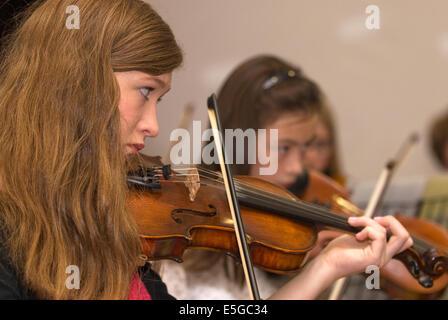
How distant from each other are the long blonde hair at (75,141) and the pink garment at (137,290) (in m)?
0.05

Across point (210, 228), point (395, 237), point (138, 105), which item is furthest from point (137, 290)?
point (395, 237)

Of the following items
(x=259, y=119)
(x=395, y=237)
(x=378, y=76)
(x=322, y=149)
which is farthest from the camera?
(x=378, y=76)

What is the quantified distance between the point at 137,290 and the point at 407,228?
1.96ft

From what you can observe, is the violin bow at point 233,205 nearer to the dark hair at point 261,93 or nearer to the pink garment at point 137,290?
the pink garment at point 137,290

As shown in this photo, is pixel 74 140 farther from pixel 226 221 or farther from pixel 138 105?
pixel 226 221

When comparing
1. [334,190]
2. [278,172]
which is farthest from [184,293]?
[334,190]

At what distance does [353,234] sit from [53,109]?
457mm

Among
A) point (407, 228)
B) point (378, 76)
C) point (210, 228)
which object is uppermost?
point (378, 76)

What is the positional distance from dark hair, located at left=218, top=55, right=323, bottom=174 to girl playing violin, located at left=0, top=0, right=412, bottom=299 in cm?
34

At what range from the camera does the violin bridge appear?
2.39 ft

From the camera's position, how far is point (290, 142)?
1.01 m

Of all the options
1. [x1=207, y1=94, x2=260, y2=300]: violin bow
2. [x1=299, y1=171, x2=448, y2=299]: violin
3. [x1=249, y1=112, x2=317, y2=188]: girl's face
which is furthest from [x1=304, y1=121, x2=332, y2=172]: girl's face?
[x1=207, y1=94, x2=260, y2=300]: violin bow

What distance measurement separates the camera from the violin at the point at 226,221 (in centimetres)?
67

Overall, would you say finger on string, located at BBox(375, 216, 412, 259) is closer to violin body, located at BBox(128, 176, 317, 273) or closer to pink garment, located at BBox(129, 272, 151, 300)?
violin body, located at BBox(128, 176, 317, 273)
